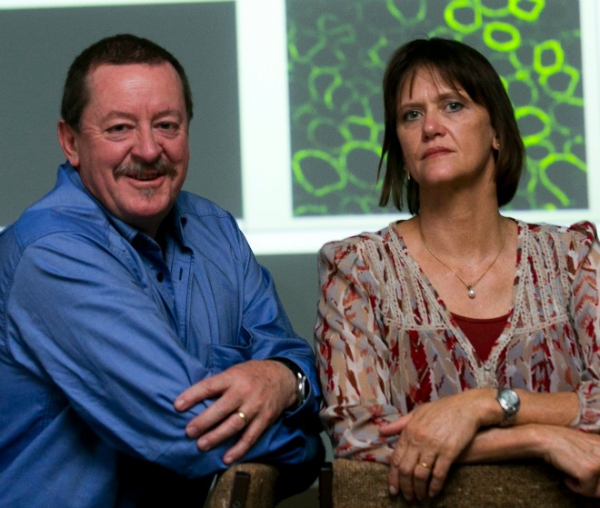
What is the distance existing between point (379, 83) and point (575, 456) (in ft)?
5.90

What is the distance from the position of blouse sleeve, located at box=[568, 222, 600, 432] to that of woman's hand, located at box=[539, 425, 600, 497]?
61 millimetres

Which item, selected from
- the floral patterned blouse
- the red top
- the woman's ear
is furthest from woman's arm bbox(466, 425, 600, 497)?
the woman's ear

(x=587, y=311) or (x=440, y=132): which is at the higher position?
(x=440, y=132)

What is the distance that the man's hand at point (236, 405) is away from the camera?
6.23 feet

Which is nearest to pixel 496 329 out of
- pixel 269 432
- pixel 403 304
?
pixel 403 304

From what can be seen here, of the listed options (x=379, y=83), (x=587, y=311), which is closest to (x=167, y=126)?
(x=587, y=311)

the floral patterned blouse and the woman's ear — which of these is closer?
the floral patterned blouse

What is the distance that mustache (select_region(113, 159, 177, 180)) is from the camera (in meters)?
2.13

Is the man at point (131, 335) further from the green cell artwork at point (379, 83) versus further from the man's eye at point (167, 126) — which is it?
the green cell artwork at point (379, 83)

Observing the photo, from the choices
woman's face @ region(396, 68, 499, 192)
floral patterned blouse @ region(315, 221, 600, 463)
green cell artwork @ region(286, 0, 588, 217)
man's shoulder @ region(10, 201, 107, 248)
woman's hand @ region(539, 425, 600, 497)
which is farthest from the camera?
green cell artwork @ region(286, 0, 588, 217)

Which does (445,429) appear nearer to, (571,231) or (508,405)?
(508,405)

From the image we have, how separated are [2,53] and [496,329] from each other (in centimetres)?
203

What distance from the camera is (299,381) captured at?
6.95 ft

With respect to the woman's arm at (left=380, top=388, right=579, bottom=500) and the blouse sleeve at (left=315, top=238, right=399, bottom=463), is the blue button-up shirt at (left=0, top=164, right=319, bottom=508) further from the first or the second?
the woman's arm at (left=380, top=388, right=579, bottom=500)
